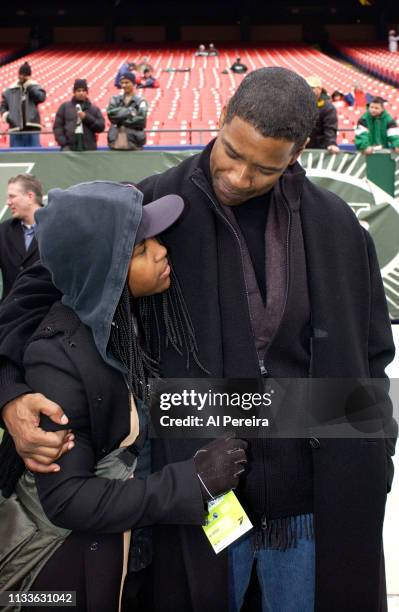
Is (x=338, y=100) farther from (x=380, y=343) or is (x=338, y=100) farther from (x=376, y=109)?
(x=380, y=343)

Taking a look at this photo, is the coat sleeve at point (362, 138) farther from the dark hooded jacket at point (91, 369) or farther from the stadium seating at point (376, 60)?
the stadium seating at point (376, 60)

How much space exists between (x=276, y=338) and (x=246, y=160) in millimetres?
410

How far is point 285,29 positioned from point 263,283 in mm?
30002

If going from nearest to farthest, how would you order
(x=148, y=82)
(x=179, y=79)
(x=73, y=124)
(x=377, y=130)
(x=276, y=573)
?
(x=276, y=573) → (x=377, y=130) → (x=73, y=124) → (x=148, y=82) → (x=179, y=79)

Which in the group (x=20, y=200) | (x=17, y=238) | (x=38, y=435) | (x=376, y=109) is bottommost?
(x=17, y=238)

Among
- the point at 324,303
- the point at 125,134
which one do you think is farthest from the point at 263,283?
the point at 125,134

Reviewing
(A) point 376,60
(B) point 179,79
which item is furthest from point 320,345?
(A) point 376,60

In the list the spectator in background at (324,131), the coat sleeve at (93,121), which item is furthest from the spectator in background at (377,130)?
the coat sleeve at (93,121)

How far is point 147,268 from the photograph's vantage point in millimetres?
1404

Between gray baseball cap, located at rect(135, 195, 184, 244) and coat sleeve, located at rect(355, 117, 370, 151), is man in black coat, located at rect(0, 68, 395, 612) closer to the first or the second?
gray baseball cap, located at rect(135, 195, 184, 244)

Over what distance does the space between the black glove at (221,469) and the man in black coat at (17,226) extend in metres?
3.85

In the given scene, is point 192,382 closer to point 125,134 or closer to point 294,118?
point 294,118

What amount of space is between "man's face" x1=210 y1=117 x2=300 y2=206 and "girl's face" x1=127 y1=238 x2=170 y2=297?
0.71 ft

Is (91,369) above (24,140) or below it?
above
